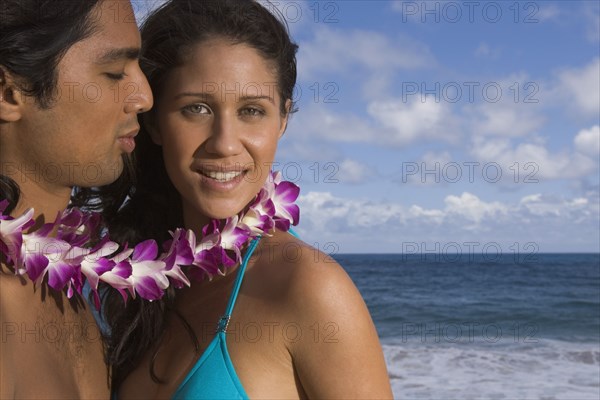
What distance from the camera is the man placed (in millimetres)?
2633

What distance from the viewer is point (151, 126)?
126 inches

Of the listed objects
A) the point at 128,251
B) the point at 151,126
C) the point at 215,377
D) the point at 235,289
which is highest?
the point at 151,126

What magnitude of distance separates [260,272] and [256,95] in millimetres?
688

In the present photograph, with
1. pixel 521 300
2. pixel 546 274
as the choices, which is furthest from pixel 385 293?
pixel 546 274

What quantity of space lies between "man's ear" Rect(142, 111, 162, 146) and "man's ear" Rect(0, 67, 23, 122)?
622mm

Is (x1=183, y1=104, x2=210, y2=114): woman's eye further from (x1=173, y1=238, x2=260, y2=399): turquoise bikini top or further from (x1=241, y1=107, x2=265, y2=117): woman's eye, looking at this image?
(x1=173, y1=238, x2=260, y2=399): turquoise bikini top

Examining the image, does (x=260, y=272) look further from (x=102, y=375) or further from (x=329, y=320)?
(x=102, y=375)

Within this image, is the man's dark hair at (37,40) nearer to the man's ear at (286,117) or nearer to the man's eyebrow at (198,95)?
the man's eyebrow at (198,95)

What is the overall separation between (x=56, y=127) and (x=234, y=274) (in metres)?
0.90

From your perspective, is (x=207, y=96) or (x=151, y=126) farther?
(x=151, y=126)

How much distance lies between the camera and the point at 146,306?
10.8ft

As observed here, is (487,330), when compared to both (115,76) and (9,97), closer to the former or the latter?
(115,76)

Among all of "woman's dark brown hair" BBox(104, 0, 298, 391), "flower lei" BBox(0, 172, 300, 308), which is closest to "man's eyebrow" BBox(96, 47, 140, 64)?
"woman's dark brown hair" BBox(104, 0, 298, 391)

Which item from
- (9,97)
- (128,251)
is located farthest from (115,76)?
(128,251)
